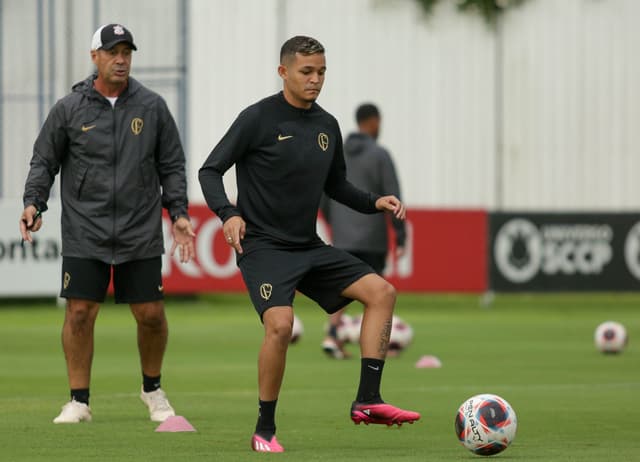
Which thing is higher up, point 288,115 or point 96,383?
point 288,115

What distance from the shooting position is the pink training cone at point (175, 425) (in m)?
9.45

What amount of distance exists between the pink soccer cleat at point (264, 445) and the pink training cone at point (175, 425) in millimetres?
1109

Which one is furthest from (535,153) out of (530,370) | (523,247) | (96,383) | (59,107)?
(59,107)

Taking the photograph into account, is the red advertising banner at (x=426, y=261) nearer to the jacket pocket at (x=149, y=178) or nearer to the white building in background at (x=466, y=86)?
the white building in background at (x=466, y=86)

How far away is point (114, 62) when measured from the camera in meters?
9.70

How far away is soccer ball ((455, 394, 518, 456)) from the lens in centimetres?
810

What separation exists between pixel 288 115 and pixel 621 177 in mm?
21509

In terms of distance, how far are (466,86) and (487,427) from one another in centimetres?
2157

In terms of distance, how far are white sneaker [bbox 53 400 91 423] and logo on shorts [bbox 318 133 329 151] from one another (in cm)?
236

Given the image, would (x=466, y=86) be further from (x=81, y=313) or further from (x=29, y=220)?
(x=29, y=220)

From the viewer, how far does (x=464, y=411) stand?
8203mm

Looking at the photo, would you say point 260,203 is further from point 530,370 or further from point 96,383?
point 530,370

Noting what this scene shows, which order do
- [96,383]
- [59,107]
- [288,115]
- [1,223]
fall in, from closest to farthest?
[288,115]
[59,107]
[96,383]
[1,223]

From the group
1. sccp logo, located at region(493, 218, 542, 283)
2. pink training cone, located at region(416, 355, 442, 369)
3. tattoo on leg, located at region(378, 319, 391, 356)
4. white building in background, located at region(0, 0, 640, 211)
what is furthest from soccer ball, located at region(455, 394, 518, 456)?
white building in background, located at region(0, 0, 640, 211)
